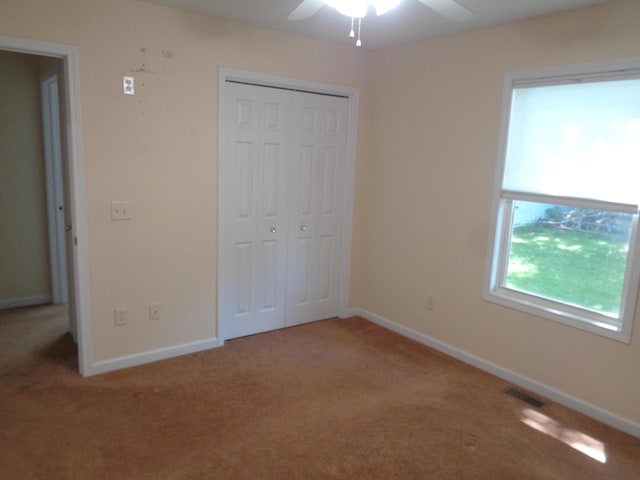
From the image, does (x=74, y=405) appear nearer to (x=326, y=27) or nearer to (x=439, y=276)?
(x=439, y=276)

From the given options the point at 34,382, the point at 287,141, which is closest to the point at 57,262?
the point at 34,382

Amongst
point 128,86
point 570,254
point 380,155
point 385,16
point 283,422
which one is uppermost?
point 385,16

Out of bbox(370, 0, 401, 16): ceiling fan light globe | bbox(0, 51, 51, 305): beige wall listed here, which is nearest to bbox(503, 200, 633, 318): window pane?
bbox(370, 0, 401, 16): ceiling fan light globe

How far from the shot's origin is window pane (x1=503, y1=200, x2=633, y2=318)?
9.04 ft

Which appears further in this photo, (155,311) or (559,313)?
(155,311)

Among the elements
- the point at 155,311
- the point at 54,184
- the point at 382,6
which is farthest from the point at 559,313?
the point at 54,184

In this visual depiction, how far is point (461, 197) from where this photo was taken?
3480 mm

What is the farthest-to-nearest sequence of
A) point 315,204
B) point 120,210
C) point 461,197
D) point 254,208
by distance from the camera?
point 315,204
point 254,208
point 461,197
point 120,210

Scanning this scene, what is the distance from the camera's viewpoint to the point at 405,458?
2.37 meters

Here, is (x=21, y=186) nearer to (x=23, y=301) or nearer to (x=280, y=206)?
(x=23, y=301)

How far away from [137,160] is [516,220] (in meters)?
2.65

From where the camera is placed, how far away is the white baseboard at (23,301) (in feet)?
14.2

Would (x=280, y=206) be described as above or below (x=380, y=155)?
below

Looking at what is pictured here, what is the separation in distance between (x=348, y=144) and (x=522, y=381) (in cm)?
237
